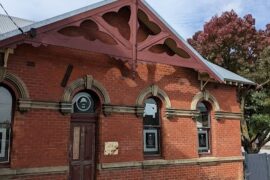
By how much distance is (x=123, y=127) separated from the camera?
10.4 meters

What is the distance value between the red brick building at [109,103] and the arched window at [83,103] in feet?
0.09

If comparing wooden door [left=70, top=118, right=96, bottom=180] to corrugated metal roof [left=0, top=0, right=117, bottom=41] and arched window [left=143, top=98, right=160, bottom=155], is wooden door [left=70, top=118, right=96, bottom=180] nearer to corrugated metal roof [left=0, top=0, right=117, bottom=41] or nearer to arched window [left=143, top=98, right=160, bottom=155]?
arched window [left=143, top=98, right=160, bottom=155]

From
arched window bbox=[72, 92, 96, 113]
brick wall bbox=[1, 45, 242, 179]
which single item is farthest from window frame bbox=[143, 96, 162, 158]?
arched window bbox=[72, 92, 96, 113]

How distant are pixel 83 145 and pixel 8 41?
11.6 ft

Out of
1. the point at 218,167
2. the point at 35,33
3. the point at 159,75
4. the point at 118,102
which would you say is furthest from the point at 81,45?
the point at 218,167

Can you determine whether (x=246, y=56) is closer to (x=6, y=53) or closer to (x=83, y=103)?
(x=83, y=103)

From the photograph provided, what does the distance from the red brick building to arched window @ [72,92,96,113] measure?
3 cm

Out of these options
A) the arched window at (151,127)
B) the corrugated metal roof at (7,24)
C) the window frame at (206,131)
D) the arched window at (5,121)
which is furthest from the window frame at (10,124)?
the window frame at (206,131)

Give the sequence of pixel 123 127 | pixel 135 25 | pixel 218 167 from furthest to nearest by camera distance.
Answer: pixel 218 167, pixel 123 127, pixel 135 25

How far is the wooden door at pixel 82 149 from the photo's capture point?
9.60 meters

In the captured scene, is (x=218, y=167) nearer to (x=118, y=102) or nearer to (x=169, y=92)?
(x=169, y=92)

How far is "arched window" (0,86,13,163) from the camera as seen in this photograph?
8461mm

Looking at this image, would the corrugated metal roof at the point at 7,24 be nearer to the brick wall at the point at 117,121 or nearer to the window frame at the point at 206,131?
the brick wall at the point at 117,121

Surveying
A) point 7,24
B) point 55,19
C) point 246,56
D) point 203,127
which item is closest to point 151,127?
point 203,127
